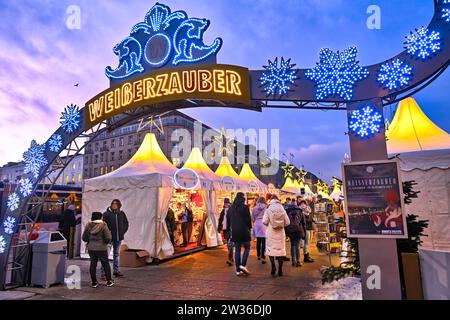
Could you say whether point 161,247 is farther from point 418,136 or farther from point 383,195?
point 418,136

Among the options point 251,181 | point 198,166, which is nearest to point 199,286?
point 198,166

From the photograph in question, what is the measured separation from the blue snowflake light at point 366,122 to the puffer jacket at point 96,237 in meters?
5.27

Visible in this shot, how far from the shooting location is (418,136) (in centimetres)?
920

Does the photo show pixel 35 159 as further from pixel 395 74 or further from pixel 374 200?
pixel 395 74

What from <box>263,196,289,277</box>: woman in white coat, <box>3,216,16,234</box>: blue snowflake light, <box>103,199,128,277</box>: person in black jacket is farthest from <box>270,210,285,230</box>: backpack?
<box>3,216,16,234</box>: blue snowflake light

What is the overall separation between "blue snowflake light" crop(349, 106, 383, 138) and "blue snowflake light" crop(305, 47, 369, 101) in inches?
13.4

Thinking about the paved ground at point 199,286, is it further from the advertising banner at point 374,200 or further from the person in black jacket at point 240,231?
the advertising banner at point 374,200

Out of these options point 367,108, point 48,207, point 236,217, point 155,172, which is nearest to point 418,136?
point 367,108

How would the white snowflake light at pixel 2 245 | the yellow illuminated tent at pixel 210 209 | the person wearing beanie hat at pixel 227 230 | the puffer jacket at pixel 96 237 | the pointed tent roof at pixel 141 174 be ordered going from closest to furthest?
the puffer jacket at pixel 96 237 → the white snowflake light at pixel 2 245 → the person wearing beanie hat at pixel 227 230 → the pointed tent roof at pixel 141 174 → the yellow illuminated tent at pixel 210 209

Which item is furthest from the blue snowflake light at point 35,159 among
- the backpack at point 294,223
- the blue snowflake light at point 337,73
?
the blue snowflake light at point 337,73

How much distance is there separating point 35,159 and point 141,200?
130 inches

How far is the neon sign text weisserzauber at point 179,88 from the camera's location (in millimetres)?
6023

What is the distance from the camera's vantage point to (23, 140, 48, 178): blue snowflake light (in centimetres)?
757

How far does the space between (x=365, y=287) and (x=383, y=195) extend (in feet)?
4.70
